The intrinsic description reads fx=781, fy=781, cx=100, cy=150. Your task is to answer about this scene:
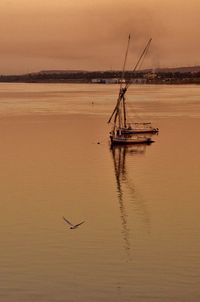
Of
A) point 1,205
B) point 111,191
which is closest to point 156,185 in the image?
point 111,191

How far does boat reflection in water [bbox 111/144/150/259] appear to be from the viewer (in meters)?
24.0

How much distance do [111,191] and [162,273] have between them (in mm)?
11715

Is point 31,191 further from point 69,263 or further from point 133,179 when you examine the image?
point 69,263

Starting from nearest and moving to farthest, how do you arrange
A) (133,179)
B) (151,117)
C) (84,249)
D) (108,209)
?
(84,249) → (108,209) → (133,179) → (151,117)

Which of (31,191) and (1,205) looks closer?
(1,205)

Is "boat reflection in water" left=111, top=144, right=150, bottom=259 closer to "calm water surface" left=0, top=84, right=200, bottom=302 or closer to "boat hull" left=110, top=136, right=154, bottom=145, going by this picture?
"calm water surface" left=0, top=84, right=200, bottom=302

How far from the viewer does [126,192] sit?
100ft

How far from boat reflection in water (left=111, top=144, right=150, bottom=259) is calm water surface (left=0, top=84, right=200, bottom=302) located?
0.13 ft

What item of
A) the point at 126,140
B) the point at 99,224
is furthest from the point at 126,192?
the point at 126,140

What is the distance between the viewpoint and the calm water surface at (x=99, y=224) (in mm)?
18469

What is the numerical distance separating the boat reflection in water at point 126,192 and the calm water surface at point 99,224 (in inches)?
1.6

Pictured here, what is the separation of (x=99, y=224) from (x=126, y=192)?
6.27 meters

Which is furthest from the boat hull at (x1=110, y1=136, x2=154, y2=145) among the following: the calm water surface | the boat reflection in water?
the calm water surface

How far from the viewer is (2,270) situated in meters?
19.5
